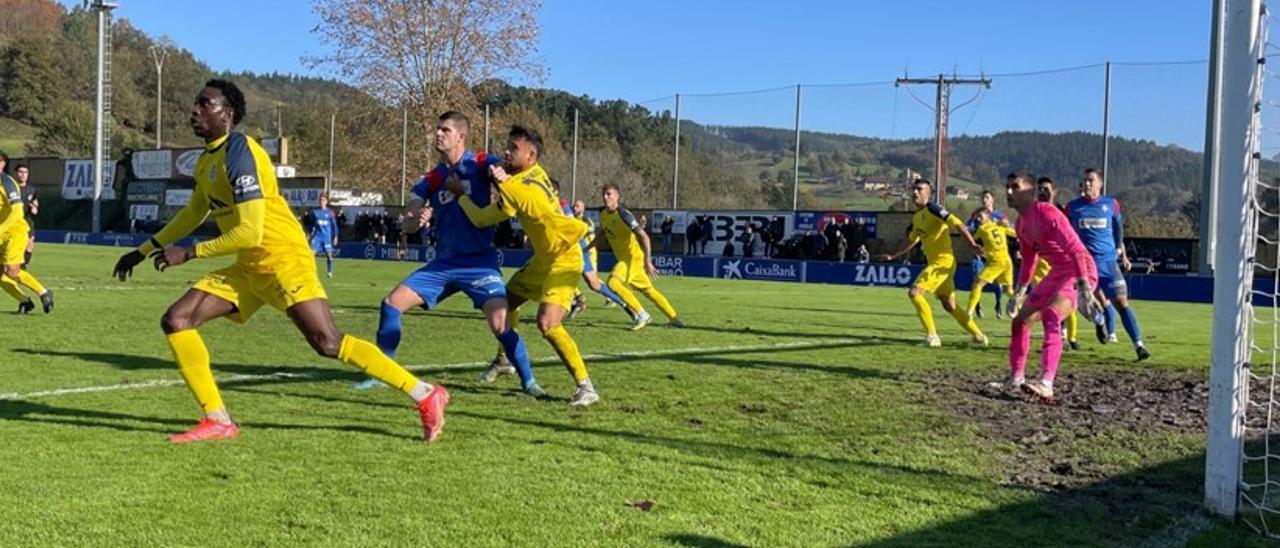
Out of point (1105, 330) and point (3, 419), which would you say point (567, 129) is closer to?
point (1105, 330)

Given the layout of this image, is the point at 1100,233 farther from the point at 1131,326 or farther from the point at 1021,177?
the point at 1021,177

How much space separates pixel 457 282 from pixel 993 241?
32.8 feet

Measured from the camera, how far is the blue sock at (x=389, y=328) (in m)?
7.69

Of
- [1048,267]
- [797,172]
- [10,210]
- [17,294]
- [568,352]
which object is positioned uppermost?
[797,172]

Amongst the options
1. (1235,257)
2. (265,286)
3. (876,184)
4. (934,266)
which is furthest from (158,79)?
(1235,257)

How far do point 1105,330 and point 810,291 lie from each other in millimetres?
13111

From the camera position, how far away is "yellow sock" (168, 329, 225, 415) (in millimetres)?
5945

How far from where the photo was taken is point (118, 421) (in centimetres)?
629

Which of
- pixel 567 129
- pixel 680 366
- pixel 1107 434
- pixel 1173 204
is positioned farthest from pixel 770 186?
pixel 1107 434

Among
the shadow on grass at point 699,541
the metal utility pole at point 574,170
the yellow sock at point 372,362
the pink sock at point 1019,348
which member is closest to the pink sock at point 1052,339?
the pink sock at point 1019,348

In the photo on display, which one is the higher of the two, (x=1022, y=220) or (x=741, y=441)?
(x=1022, y=220)

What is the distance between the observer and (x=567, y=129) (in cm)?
4725

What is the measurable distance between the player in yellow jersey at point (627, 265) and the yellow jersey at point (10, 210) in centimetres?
736

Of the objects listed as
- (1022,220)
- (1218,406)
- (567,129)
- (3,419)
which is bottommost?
(3,419)
